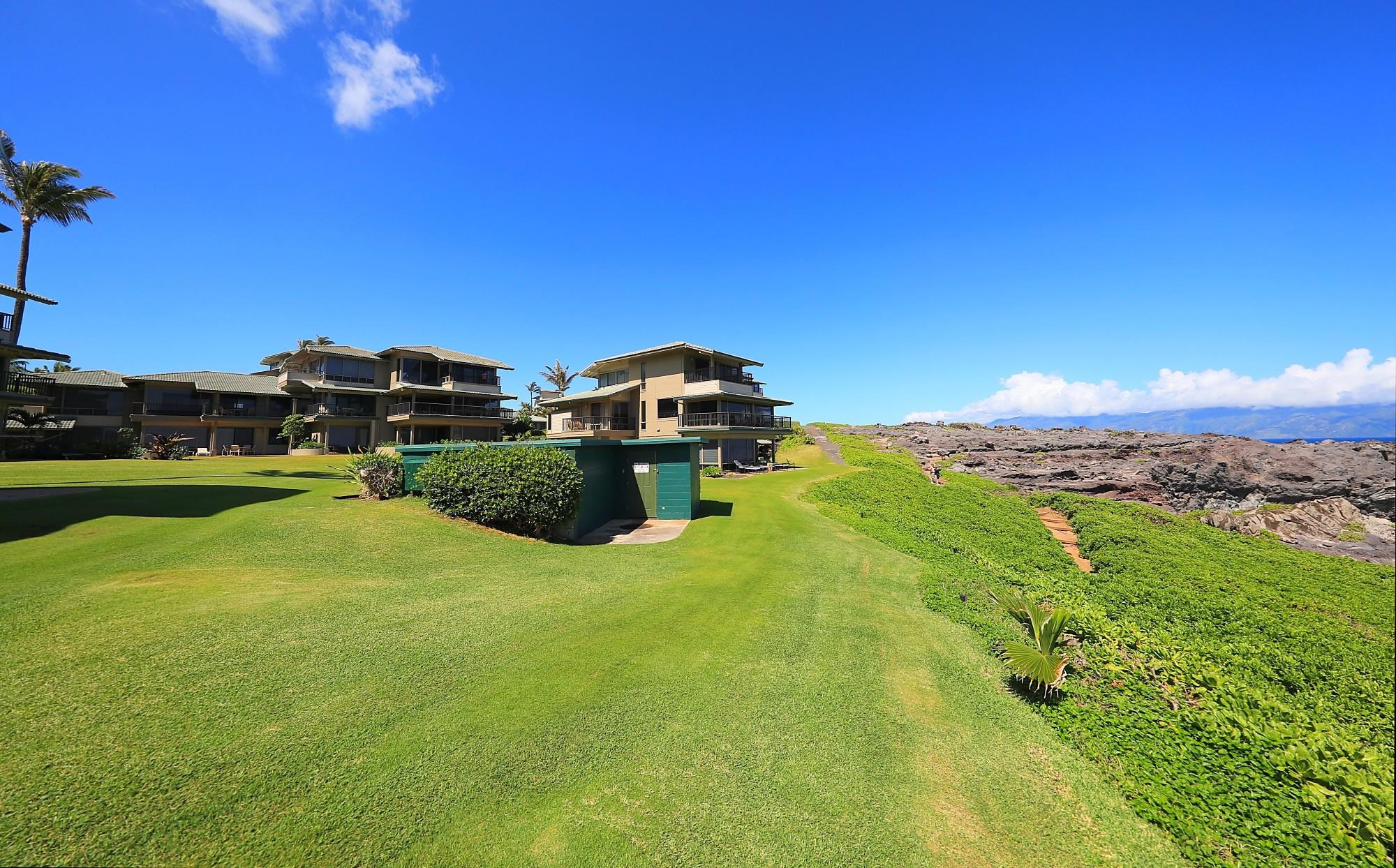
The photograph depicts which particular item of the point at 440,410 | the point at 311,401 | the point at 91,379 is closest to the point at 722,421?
the point at 440,410

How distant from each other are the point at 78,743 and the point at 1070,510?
22310 mm

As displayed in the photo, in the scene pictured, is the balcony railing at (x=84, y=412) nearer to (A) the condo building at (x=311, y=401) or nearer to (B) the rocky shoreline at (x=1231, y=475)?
(A) the condo building at (x=311, y=401)

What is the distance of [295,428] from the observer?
4050 centimetres

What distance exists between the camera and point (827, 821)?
4.83 meters

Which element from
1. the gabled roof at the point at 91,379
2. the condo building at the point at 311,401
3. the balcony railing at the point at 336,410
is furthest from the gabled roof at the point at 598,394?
the gabled roof at the point at 91,379

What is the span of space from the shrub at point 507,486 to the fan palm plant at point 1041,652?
11.7 meters

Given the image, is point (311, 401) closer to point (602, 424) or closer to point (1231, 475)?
point (602, 424)

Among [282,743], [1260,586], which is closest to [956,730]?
[1260,586]

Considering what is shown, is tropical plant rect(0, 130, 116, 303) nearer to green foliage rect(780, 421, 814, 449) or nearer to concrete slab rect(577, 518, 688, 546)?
concrete slab rect(577, 518, 688, 546)

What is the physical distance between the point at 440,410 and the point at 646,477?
33069 mm

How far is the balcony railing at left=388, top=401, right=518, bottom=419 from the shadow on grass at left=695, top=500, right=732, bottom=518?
101 ft

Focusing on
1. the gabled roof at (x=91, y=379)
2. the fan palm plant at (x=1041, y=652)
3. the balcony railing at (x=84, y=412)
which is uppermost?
the gabled roof at (x=91, y=379)

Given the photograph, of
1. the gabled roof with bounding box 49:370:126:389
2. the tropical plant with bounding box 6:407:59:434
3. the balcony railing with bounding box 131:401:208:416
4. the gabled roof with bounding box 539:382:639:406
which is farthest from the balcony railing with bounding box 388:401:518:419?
the gabled roof with bounding box 49:370:126:389

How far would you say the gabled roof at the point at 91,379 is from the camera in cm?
4112
